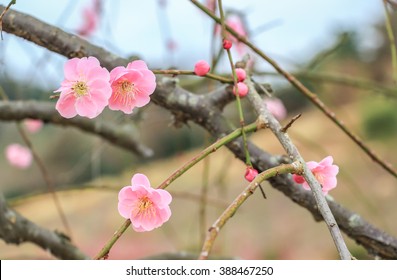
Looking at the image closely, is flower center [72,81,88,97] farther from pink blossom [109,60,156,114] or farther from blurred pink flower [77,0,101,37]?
blurred pink flower [77,0,101,37]

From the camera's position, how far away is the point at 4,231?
93 centimetres

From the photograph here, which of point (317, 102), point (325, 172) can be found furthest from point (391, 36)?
point (325, 172)

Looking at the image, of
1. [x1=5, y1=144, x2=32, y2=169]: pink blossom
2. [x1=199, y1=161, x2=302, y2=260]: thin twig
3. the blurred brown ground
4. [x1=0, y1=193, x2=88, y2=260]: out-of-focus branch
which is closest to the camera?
[x1=199, y1=161, x2=302, y2=260]: thin twig

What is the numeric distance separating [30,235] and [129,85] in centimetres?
50

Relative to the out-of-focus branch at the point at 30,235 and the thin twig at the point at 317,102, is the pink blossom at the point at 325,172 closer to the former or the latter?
the thin twig at the point at 317,102

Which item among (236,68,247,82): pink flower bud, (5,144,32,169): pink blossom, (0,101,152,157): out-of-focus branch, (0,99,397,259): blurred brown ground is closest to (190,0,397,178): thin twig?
(236,68,247,82): pink flower bud

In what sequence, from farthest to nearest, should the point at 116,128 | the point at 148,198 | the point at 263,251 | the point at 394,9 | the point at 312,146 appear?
the point at 263,251, the point at 116,128, the point at 312,146, the point at 394,9, the point at 148,198

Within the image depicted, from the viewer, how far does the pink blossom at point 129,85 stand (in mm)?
565

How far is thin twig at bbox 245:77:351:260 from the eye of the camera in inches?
17.7

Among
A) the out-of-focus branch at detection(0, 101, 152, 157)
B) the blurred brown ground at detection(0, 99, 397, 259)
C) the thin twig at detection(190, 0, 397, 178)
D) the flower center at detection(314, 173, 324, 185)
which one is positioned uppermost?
the blurred brown ground at detection(0, 99, 397, 259)

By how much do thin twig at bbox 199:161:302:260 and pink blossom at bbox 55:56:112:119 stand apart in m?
0.16
